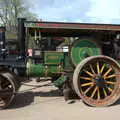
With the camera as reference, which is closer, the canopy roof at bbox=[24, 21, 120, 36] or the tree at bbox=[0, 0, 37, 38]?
the canopy roof at bbox=[24, 21, 120, 36]

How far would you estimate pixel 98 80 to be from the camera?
769cm

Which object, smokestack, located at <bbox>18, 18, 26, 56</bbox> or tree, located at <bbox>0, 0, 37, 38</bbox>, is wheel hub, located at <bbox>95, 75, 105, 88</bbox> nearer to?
smokestack, located at <bbox>18, 18, 26, 56</bbox>

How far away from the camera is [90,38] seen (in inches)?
317

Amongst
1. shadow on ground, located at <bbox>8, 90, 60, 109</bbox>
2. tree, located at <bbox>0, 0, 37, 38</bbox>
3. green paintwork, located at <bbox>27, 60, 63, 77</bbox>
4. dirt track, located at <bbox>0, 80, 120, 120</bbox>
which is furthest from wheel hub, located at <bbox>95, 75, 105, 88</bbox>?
tree, located at <bbox>0, 0, 37, 38</bbox>

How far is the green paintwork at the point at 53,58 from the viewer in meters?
7.96

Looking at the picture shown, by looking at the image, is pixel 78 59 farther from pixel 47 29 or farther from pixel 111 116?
pixel 111 116

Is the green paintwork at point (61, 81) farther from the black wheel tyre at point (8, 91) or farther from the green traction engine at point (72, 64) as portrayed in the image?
the black wheel tyre at point (8, 91)

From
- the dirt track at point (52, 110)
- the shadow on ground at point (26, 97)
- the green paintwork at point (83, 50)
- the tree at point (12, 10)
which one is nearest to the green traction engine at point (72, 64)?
the green paintwork at point (83, 50)

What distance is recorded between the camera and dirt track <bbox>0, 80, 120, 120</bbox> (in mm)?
6680

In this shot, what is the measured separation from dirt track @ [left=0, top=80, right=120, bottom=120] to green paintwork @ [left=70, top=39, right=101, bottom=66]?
104cm

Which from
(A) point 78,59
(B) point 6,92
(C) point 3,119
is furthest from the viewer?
(A) point 78,59

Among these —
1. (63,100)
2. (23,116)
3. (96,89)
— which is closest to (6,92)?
(23,116)

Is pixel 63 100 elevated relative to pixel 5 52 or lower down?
lower down

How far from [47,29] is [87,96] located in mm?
1844
